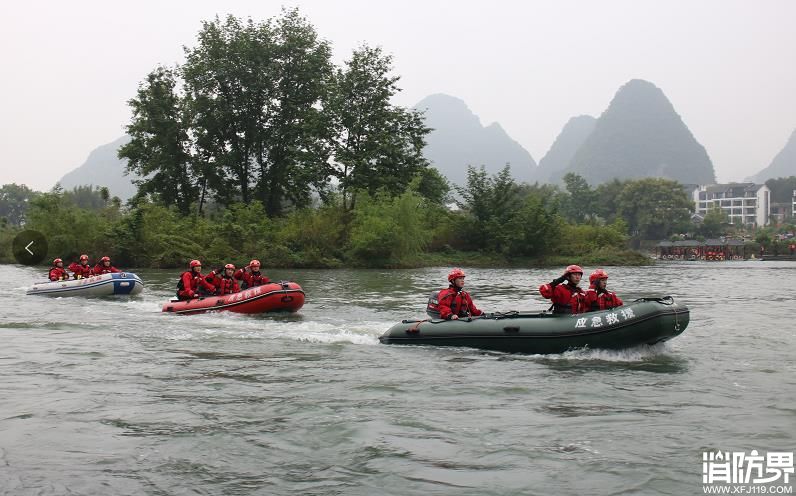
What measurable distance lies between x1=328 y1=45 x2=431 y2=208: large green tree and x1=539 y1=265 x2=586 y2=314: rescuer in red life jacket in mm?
33726

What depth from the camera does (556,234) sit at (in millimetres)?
49469

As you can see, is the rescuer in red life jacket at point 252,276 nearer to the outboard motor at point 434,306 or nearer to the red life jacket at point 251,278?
the red life jacket at point 251,278

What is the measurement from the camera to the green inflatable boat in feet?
36.7

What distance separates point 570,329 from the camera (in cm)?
1142

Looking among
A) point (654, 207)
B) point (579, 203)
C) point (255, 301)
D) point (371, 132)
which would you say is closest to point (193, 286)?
point (255, 301)

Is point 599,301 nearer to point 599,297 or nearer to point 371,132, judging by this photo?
point 599,297

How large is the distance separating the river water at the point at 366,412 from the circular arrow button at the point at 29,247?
123ft

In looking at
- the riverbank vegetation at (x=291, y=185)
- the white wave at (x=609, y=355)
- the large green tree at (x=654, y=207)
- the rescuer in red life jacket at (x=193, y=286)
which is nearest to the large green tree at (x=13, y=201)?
the riverbank vegetation at (x=291, y=185)

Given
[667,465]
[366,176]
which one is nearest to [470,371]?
[667,465]

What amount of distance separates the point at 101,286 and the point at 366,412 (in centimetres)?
1755

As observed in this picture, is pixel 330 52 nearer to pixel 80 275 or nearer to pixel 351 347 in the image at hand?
pixel 80 275

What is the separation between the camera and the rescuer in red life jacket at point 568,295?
39.2 feet

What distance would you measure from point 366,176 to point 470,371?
1403 inches

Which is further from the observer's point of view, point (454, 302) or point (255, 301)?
point (255, 301)
